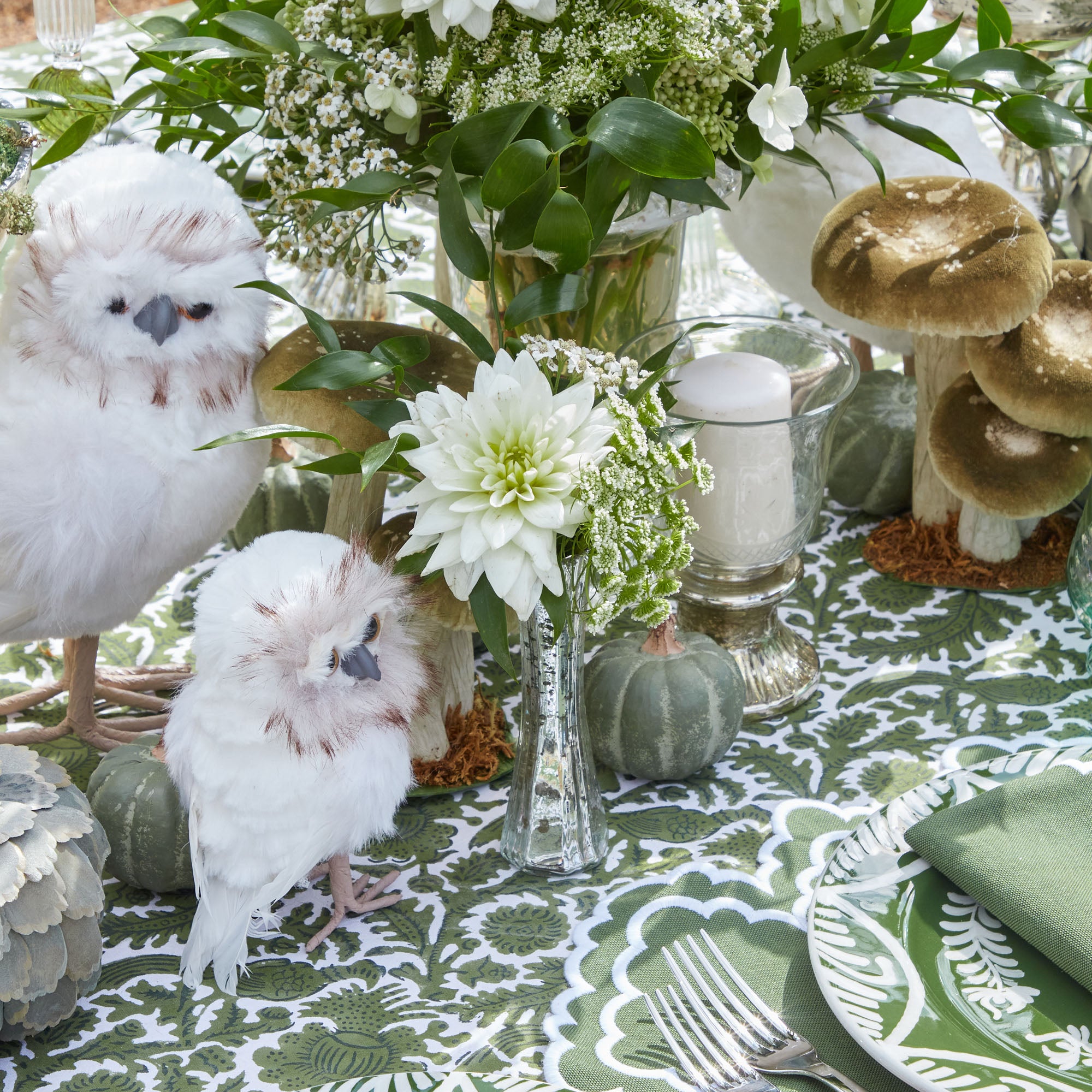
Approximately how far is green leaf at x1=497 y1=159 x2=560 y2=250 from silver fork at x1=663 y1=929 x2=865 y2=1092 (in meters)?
0.39

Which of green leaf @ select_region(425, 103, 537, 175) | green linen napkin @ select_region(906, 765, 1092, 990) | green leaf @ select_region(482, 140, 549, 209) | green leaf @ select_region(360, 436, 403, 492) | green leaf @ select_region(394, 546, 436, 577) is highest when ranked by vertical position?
green leaf @ select_region(425, 103, 537, 175)

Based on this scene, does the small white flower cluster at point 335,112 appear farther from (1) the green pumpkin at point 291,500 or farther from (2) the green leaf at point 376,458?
(1) the green pumpkin at point 291,500

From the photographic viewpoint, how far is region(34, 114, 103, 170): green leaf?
814mm

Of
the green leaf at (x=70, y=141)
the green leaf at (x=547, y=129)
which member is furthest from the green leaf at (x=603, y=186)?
the green leaf at (x=70, y=141)

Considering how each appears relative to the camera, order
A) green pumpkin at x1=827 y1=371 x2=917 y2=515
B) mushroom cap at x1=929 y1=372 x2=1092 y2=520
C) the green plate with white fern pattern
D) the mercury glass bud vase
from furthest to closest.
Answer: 1. green pumpkin at x1=827 y1=371 x2=917 y2=515
2. mushroom cap at x1=929 y1=372 x2=1092 y2=520
3. the mercury glass bud vase
4. the green plate with white fern pattern

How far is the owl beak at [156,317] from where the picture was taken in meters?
0.77

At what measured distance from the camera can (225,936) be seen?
696 millimetres

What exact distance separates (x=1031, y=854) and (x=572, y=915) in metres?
0.27

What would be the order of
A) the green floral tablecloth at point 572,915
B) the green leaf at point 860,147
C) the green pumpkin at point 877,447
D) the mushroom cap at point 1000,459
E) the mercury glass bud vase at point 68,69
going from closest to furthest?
the green floral tablecloth at point 572,915, the green leaf at point 860,147, the mercury glass bud vase at point 68,69, the mushroom cap at point 1000,459, the green pumpkin at point 877,447

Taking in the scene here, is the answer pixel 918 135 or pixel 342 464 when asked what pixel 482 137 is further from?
pixel 918 135

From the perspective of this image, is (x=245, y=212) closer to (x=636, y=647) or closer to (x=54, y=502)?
(x=54, y=502)

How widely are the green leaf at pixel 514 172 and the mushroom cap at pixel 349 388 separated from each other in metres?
0.14

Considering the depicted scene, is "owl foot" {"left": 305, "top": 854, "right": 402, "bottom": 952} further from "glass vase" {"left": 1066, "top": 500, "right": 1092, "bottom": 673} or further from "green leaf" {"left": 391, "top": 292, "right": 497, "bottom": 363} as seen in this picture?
"glass vase" {"left": 1066, "top": 500, "right": 1092, "bottom": 673}

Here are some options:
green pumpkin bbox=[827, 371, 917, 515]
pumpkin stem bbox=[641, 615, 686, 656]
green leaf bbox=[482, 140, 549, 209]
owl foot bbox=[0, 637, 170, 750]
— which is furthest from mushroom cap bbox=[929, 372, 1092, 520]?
owl foot bbox=[0, 637, 170, 750]
